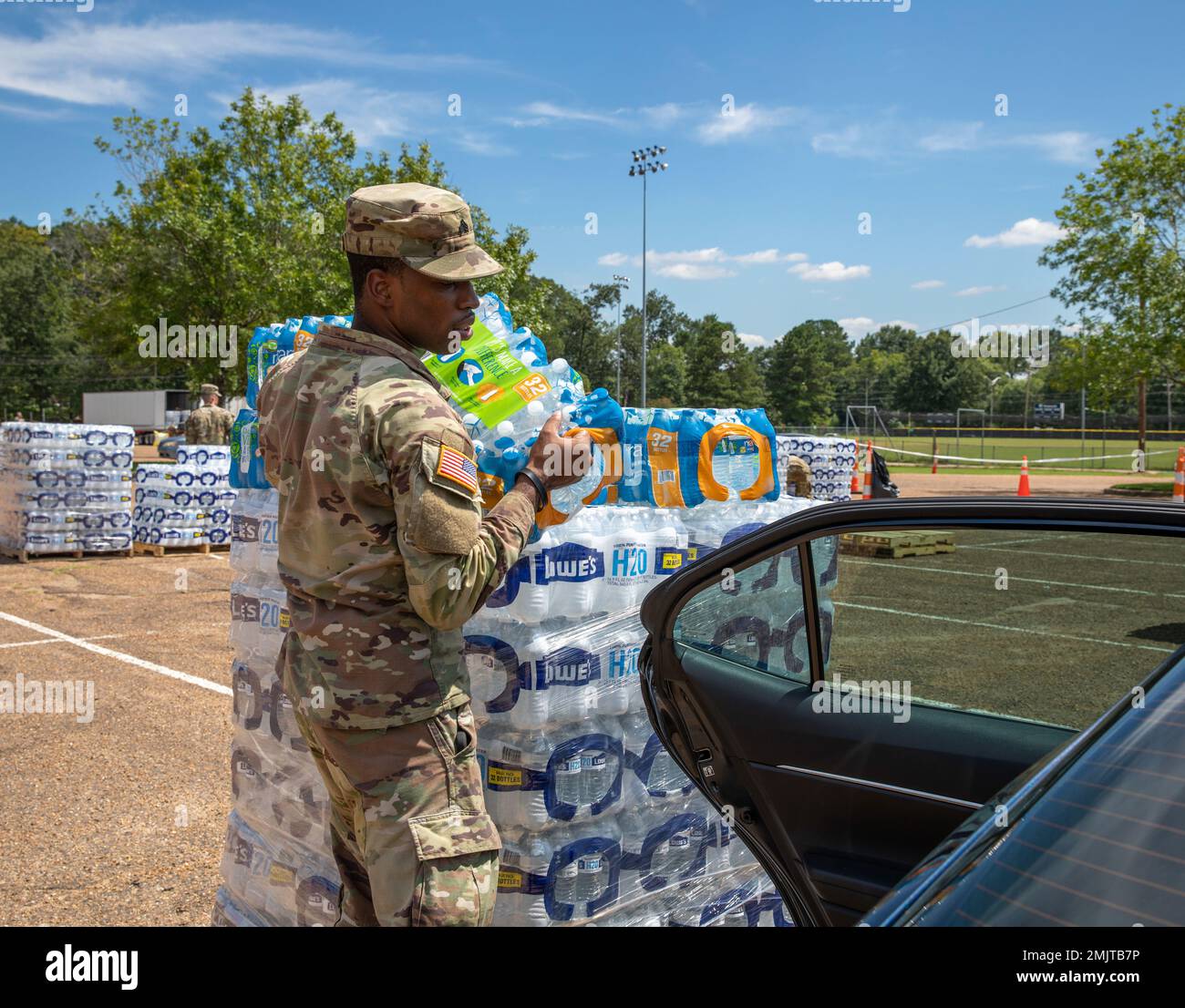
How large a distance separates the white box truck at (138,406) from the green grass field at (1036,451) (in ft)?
134

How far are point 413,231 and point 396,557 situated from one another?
0.75 meters

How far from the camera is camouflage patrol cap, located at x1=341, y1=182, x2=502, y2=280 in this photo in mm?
2264

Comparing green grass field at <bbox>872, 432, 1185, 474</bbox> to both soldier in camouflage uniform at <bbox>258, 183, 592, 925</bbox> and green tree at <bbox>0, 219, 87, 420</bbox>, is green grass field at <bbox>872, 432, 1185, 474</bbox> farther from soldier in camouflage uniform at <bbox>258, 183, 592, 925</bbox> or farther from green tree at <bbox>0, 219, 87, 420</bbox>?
green tree at <bbox>0, 219, 87, 420</bbox>

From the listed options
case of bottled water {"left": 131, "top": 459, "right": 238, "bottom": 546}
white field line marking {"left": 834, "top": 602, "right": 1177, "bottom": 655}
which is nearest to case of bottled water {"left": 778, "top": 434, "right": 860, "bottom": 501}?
white field line marking {"left": 834, "top": 602, "right": 1177, "bottom": 655}

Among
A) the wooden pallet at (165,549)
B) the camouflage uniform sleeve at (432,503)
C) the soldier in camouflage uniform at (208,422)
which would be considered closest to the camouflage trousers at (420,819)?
the camouflage uniform sleeve at (432,503)

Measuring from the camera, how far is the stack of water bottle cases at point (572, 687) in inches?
119

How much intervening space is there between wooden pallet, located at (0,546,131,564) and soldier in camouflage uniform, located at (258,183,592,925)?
40.1 feet

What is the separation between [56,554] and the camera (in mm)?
13109

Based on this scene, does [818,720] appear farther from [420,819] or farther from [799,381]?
[799,381]

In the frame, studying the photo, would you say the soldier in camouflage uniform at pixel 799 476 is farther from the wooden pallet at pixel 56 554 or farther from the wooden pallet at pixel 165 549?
the wooden pallet at pixel 56 554

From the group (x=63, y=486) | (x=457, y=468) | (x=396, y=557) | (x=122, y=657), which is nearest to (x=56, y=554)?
(x=63, y=486)
